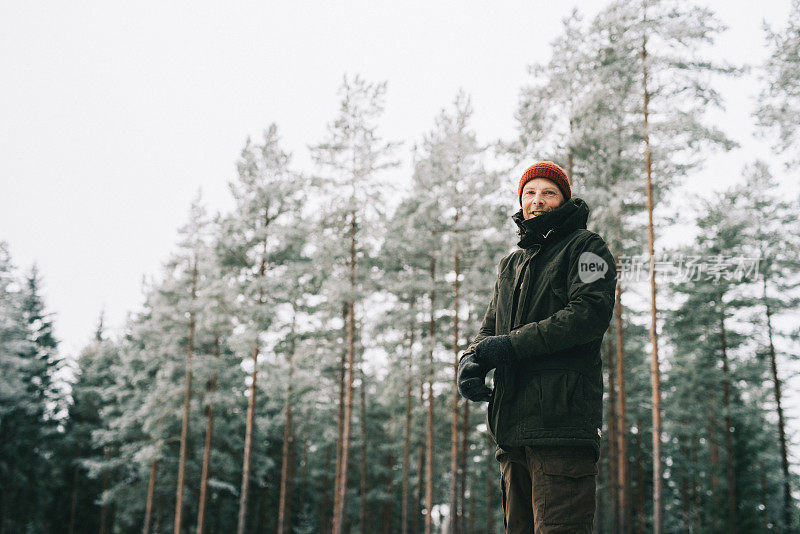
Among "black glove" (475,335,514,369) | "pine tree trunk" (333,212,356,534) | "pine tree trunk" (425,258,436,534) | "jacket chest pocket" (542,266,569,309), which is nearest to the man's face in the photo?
"jacket chest pocket" (542,266,569,309)

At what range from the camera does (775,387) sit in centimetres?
2064

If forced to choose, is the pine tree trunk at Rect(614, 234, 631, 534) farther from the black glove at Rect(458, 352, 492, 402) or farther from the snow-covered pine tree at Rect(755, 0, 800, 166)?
the black glove at Rect(458, 352, 492, 402)

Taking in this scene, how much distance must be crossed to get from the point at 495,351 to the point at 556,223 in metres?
0.75

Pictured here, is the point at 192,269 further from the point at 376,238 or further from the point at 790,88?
the point at 790,88

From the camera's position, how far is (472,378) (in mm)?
2799

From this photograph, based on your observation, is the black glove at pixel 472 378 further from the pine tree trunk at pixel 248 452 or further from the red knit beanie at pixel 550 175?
the pine tree trunk at pixel 248 452

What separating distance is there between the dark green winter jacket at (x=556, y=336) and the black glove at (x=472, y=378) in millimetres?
100

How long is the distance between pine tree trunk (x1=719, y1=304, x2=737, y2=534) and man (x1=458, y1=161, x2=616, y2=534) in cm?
1771

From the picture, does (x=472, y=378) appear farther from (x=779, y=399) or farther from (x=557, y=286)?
(x=779, y=399)

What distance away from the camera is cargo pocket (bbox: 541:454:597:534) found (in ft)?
8.34

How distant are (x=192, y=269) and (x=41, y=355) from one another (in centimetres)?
1611

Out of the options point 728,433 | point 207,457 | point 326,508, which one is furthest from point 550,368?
point 326,508

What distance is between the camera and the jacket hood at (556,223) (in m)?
3.00

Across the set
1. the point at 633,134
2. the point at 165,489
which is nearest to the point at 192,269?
the point at 165,489
